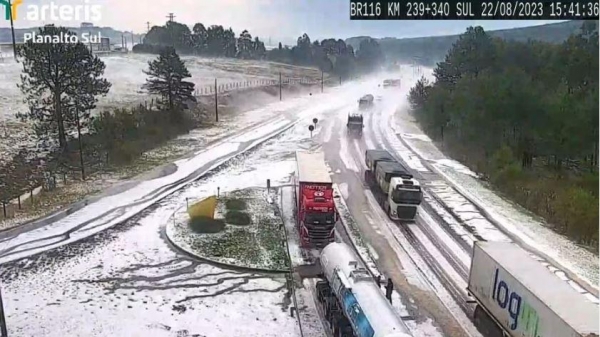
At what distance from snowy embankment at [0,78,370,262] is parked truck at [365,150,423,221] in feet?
56.3

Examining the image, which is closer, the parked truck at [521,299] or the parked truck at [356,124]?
the parked truck at [521,299]

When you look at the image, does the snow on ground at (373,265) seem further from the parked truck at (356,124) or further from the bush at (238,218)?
the parked truck at (356,124)

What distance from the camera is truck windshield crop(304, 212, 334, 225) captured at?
102 feet

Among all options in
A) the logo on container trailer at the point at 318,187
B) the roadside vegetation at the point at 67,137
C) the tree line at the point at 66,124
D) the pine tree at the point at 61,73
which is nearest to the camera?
the logo on container trailer at the point at 318,187

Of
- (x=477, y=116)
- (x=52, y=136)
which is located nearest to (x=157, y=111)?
(x=52, y=136)

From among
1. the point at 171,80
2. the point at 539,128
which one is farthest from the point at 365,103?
the point at 539,128

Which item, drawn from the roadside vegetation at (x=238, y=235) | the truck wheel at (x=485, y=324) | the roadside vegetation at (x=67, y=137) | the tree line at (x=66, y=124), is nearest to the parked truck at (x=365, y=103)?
the roadside vegetation at (x=67, y=137)

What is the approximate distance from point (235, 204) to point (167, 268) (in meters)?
10.9

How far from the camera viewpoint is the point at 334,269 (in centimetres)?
2319

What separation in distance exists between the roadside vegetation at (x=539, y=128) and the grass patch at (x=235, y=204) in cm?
2134

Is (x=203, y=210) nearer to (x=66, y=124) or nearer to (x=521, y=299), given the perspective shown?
(x=521, y=299)

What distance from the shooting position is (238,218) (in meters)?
36.7

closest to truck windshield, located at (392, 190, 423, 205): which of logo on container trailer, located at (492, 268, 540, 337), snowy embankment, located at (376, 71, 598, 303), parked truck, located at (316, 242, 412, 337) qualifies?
snowy embankment, located at (376, 71, 598, 303)

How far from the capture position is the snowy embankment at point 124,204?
32906mm
